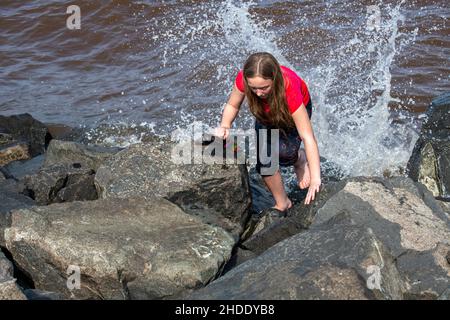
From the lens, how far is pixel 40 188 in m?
5.26

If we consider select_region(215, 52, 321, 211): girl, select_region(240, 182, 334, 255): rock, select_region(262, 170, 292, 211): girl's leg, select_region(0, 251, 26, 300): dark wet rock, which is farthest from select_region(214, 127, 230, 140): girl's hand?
select_region(0, 251, 26, 300): dark wet rock

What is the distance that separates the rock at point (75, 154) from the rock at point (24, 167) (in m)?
0.23

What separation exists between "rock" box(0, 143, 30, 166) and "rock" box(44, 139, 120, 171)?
74cm

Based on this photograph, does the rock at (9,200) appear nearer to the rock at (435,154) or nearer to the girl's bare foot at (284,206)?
the girl's bare foot at (284,206)

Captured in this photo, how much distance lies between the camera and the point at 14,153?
6.67 metres

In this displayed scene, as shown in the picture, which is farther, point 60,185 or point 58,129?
point 58,129

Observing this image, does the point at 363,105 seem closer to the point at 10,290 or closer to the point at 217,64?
the point at 217,64

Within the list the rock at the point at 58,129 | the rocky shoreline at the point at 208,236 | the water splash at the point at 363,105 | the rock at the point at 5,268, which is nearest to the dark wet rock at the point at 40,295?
the rocky shoreline at the point at 208,236

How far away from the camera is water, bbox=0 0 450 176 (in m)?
7.48

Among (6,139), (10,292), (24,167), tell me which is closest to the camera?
(10,292)

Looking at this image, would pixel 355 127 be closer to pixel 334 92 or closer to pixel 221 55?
pixel 334 92

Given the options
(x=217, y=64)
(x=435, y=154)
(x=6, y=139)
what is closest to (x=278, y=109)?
(x=435, y=154)

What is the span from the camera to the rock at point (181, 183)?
15.5 feet

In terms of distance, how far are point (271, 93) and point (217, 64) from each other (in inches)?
182
